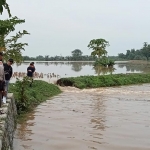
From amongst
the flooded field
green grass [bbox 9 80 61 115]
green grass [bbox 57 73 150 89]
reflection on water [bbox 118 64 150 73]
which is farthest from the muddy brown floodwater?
reflection on water [bbox 118 64 150 73]

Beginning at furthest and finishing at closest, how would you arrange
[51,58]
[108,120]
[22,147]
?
1. [51,58]
2. [108,120]
3. [22,147]

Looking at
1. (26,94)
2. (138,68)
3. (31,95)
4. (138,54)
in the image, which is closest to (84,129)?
(26,94)

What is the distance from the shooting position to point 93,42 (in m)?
54.9

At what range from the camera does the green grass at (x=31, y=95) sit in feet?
39.0

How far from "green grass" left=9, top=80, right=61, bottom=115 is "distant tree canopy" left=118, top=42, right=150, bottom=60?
94853 millimetres

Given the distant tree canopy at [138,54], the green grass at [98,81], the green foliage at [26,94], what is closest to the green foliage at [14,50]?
the green foliage at [26,94]

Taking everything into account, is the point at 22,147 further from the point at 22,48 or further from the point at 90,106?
the point at 22,48

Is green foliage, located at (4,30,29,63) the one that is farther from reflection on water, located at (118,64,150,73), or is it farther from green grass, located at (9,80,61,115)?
reflection on water, located at (118,64,150,73)

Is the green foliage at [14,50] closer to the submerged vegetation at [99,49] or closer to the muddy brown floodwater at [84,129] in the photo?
the muddy brown floodwater at [84,129]

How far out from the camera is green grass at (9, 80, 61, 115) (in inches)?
468

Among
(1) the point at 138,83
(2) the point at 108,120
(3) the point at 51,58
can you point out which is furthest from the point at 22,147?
(3) the point at 51,58

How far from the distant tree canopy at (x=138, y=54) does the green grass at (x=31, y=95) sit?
94853 millimetres

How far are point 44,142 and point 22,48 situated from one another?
8597 mm

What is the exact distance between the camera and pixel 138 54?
131625 millimetres
